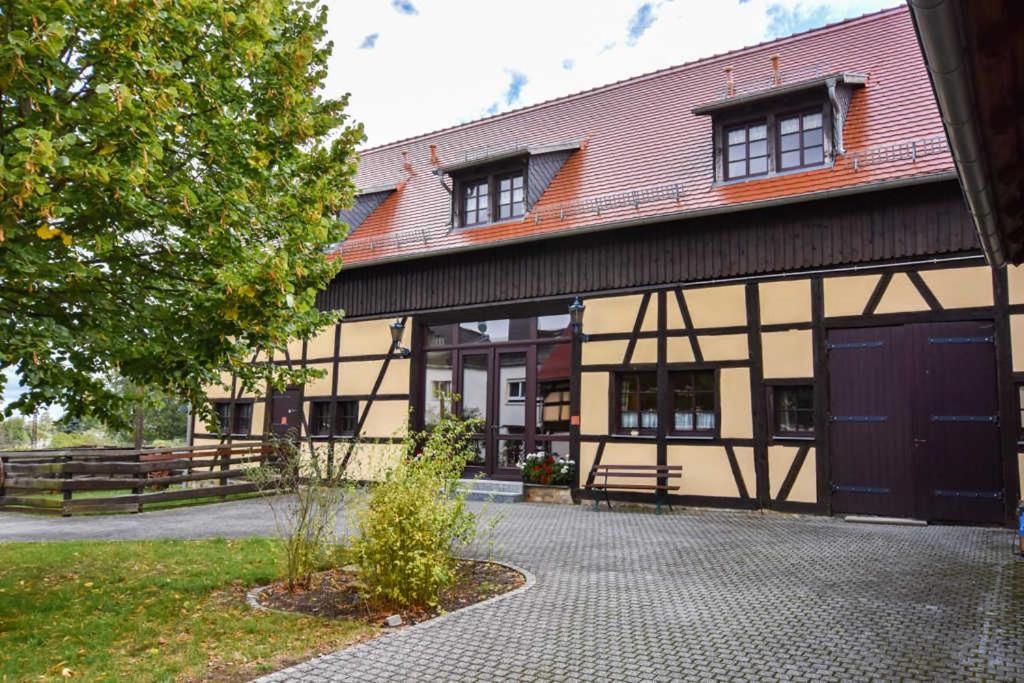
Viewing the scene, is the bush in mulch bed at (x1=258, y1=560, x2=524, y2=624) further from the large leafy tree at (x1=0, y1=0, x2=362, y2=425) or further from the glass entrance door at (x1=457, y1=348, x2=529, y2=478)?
the glass entrance door at (x1=457, y1=348, x2=529, y2=478)

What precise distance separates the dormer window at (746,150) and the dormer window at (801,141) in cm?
25

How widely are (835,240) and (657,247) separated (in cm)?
262

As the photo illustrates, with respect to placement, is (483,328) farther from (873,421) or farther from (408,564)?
(408,564)

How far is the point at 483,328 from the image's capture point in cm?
1423

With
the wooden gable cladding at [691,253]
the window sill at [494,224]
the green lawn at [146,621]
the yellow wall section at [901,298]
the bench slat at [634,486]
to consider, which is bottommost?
the green lawn at [146,621]

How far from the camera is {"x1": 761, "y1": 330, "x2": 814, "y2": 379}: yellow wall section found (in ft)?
34.2

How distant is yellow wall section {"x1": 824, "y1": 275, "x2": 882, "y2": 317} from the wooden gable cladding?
237 millimetres

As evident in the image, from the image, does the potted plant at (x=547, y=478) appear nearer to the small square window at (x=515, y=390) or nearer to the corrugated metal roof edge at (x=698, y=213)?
the small square window at (x=515, y=390)

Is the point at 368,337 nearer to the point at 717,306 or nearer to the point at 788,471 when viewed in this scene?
the point at 717,306

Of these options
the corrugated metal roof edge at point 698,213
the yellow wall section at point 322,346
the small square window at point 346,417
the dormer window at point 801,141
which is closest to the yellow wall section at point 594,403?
the corrugated metal roof edge at point 698,213

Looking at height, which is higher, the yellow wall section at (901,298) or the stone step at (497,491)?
the yellow wall section at (901,298)

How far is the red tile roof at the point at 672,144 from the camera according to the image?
415 inches

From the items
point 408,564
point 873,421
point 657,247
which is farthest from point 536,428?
point 408,564

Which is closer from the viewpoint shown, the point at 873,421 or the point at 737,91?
the point at 873,421
